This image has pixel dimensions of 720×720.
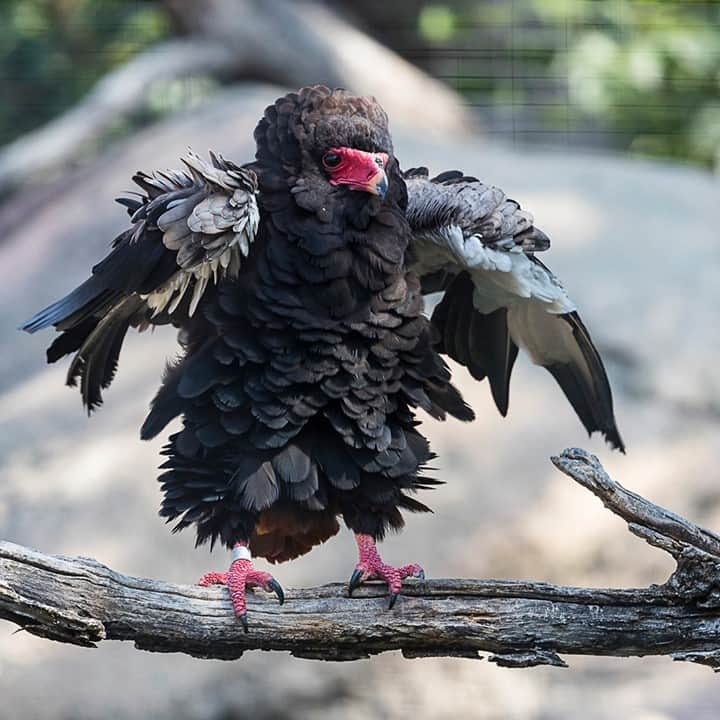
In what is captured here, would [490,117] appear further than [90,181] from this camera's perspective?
Yes

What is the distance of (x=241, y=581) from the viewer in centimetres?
217

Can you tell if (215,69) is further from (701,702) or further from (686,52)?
(701,702)

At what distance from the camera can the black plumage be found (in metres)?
2.19

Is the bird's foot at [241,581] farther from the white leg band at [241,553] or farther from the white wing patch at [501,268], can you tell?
the white wing patch at [501,268]

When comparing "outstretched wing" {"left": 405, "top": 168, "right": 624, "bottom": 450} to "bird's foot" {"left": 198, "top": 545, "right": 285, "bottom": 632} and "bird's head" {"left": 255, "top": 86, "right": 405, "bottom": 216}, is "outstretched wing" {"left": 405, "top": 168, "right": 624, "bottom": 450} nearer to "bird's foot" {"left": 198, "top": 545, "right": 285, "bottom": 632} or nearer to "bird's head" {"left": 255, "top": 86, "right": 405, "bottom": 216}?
"bird's head" {"left": 255, "top": 86, "right": 405, "bottom": 216}

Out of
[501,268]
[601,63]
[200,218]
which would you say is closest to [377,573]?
[501,268]

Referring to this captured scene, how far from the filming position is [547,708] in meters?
3.86

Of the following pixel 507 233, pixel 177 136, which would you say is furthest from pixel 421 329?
pixel 177 136

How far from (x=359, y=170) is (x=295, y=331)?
12.5 inches

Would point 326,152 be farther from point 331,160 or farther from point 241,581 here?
point 241,581

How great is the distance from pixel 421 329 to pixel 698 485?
2285 millimetres

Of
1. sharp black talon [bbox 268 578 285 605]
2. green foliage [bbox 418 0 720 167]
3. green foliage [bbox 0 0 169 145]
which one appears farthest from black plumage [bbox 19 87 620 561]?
green foliage [bbox 0 0 169 145]

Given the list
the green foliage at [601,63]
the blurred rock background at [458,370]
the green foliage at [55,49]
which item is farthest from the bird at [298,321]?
the green foliage at [55,49]

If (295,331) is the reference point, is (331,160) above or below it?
above
